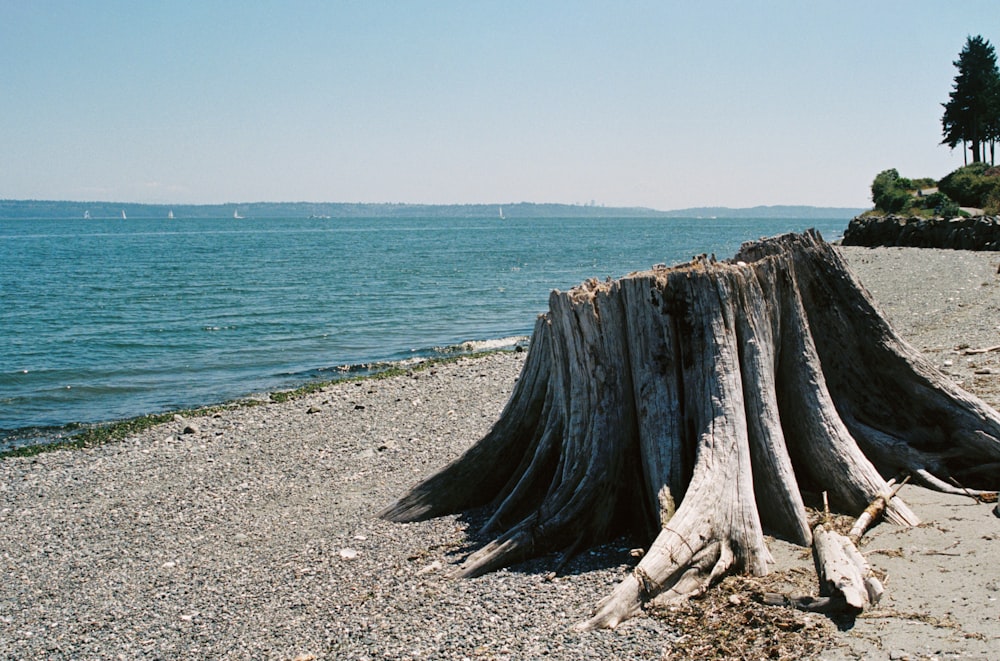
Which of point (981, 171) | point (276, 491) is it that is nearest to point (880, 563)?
point (276, 491)

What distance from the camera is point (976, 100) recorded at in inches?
2724

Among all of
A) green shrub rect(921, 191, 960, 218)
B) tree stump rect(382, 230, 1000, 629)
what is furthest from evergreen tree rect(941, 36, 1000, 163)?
tree stump rect(382, 230, 1000, 629)

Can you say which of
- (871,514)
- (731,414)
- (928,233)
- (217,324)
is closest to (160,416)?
(731,414)

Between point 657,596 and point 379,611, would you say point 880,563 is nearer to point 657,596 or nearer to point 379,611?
point 657,596

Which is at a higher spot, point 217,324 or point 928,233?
point 928,233

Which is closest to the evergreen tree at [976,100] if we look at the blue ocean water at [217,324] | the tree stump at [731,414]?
the blue ocean water at [217,324]

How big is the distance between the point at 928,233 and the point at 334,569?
145ft

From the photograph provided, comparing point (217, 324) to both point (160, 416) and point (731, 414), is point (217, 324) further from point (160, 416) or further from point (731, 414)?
point (731, 414)

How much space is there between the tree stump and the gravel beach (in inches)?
15.0

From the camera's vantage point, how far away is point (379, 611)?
262 inches

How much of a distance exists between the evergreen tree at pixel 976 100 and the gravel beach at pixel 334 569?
64883 millimetres

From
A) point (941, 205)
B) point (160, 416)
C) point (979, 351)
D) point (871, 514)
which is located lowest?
point (160, 416)

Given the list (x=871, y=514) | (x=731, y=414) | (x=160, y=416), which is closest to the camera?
(x=871, y=514)

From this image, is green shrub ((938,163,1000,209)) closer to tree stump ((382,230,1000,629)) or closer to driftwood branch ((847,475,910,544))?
tree stump ((382,230,1000,629))
